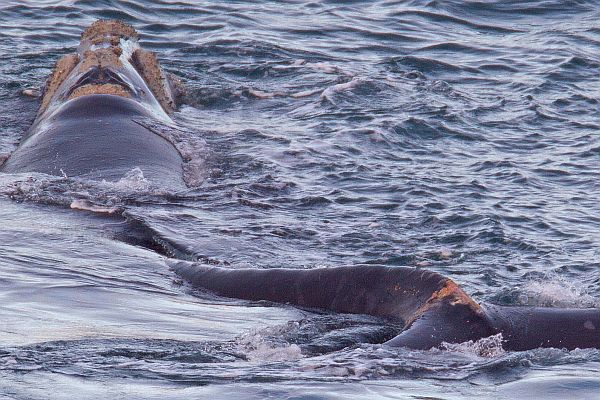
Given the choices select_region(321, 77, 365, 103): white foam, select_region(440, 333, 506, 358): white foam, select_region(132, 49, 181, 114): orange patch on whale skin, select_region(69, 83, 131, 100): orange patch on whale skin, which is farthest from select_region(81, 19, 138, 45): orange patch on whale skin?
select_region(440, 333, 506, 358): white foam

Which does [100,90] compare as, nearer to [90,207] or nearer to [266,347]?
[90,207]

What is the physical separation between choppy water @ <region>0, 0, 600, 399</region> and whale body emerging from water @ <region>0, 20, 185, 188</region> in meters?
0.43

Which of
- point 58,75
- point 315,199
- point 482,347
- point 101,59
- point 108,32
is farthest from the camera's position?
point 108,32

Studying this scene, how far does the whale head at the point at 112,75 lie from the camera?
512 inches

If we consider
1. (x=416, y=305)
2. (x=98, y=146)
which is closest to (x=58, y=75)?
(x=98, y=146)

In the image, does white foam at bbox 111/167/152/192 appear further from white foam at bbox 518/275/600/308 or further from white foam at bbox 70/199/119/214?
white foam at bbox 518/275/600/308

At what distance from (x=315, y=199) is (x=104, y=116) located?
2.60m

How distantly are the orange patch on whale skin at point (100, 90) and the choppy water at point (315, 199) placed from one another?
1.01 metres

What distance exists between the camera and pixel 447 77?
16.8 metres

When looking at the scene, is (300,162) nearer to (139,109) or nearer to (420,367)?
(139,109)

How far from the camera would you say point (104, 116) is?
12.2 meters

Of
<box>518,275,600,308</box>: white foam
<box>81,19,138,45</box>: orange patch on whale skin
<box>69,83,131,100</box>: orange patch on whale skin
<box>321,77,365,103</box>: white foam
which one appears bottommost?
<box>518,275,600,308</box>: white foam

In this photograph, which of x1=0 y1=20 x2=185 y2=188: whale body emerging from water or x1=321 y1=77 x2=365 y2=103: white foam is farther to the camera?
x1=321 y1=77 x2=365 y2=103: white foam

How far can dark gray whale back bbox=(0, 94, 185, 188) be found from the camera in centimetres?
1112
